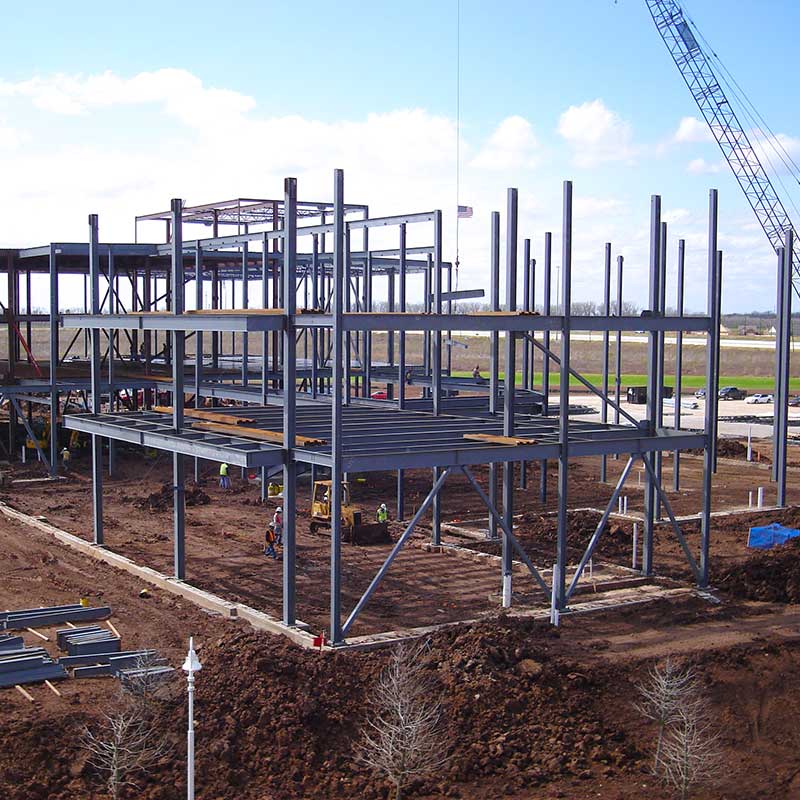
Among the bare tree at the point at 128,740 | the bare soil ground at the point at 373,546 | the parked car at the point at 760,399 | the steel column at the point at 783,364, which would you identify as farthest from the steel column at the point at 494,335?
the parked car at the point at 760,399

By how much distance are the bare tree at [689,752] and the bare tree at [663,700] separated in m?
0.10

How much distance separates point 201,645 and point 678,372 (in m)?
17.8

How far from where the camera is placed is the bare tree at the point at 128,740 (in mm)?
13011

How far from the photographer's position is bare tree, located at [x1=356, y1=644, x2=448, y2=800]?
13133 millimetres

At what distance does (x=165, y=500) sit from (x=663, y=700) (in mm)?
20996

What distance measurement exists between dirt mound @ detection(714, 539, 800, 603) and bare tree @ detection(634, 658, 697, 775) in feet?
20.5

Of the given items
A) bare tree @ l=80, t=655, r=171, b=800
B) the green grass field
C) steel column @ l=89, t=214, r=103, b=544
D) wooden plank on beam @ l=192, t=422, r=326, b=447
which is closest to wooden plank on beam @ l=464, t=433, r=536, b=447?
wooden plank on beam @ l=192, t=422, r=326, b=447

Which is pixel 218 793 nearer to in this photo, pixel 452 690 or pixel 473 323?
pixel 452 690

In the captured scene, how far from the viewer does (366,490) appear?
36.2 metres

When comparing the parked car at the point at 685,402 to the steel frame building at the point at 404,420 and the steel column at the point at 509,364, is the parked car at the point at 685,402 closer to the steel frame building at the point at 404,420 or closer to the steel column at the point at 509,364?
the steel frame building at the point at 404,420

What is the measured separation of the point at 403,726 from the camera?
13.3 m

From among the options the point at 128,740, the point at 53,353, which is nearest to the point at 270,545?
the point at 128,740

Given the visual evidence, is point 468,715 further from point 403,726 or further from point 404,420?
point 404,420

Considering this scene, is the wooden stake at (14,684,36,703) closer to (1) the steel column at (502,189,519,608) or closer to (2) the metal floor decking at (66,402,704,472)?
(2) the metal floor decking at (66,402,704,472)
